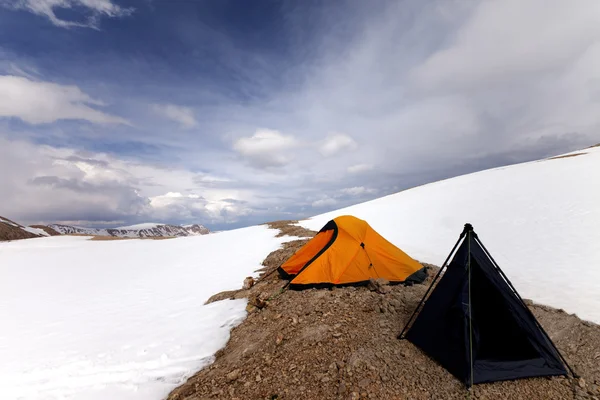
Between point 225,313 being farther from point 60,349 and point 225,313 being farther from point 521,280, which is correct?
point 521,280

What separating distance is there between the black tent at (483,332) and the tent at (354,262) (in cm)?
336

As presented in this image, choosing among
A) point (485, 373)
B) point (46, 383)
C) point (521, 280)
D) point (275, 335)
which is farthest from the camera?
point (521, 280)

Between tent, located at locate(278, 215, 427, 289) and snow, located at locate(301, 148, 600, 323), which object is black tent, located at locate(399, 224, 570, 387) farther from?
snow, located at locate(301, 148, 600, 323)

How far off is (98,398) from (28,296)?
42.9ft

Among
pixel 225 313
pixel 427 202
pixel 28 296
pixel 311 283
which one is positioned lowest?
pixel 28 296

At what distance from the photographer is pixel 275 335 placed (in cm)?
641

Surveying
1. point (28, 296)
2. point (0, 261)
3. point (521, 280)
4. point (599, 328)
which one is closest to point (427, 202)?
point (521, 280)

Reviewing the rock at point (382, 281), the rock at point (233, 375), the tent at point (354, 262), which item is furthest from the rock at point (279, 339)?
the rock at point (382, 281)

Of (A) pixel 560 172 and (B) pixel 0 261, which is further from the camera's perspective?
(A) pixel 560 172

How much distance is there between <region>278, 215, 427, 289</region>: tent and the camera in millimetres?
8570

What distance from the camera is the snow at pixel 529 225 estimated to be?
10453 mm

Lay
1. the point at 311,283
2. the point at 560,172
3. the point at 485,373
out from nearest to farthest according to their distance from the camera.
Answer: the point at 485,373 → the point at 311,283 → the point at 560,172

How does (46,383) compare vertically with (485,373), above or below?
below

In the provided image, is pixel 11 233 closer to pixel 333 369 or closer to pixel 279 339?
pixel 279 339
